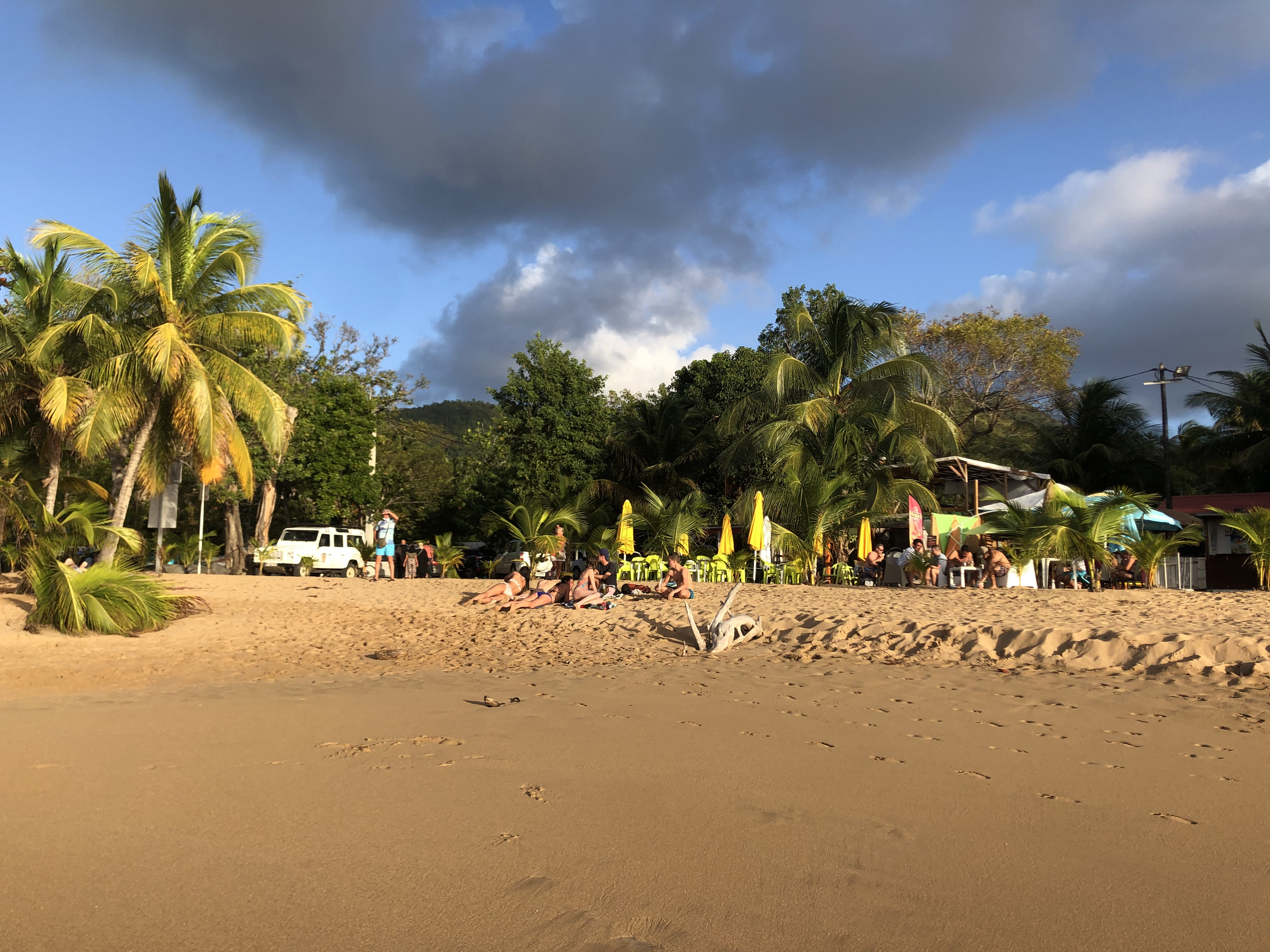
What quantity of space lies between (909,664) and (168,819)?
20.3 ft

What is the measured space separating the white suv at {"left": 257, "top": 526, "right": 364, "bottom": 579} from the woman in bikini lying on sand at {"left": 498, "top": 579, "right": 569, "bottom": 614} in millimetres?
9642

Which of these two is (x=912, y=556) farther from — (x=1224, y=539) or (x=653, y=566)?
(x=1224, y=539)

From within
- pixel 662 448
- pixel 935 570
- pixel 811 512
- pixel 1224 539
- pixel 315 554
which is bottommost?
pixel 935 570

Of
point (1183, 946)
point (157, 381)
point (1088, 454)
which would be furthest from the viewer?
point (1088, 454)

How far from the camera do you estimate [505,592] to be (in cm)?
1309

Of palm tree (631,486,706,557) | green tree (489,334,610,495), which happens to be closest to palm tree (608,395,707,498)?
green tree (489,334,610,495)

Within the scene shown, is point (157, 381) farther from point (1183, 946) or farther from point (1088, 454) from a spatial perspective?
point (1088, 454)

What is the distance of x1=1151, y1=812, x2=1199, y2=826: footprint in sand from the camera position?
3.70 metres

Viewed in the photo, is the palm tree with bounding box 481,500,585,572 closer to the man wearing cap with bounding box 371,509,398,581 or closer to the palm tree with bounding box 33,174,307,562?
the man wearing cap with bounding box 371,509,398,581

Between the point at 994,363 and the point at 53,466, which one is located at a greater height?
the point at 994,363

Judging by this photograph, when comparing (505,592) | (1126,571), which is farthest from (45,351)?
(1126,571)

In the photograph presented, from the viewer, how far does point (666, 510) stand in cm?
1988

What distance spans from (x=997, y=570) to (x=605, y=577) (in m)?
5.92

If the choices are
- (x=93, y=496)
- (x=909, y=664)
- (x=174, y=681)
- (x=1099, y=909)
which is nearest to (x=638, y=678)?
(x=909, y=664)
